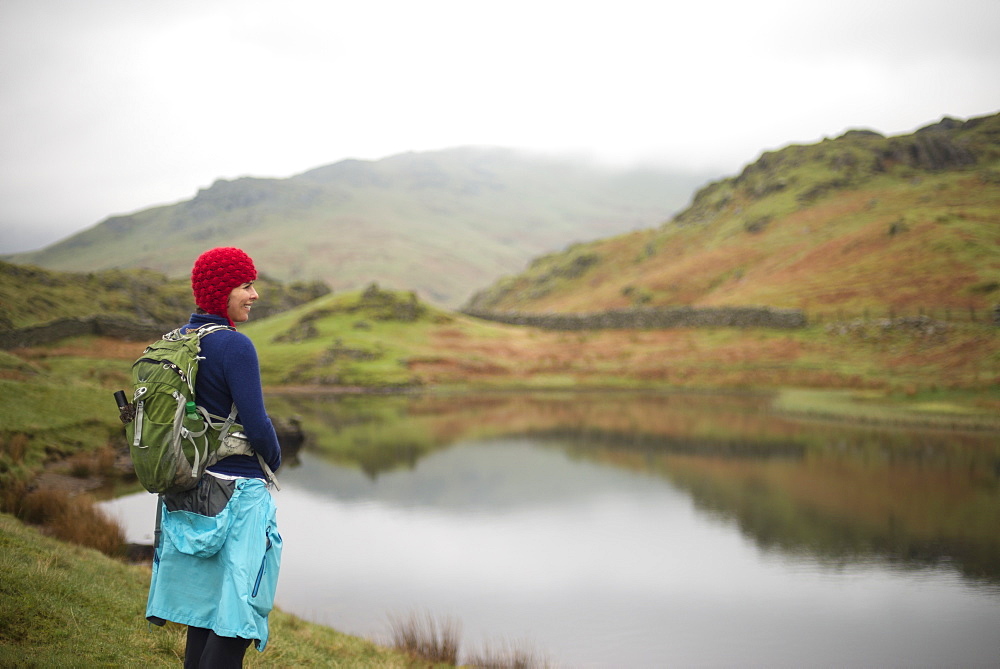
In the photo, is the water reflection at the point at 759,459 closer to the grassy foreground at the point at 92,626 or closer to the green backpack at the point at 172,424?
the grassy foreground at the point at 92,626

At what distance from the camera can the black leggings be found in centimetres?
496

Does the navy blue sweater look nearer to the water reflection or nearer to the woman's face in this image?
the woman's face

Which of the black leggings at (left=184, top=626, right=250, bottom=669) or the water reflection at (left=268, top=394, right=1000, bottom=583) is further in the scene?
the water reflection at (left=268, top=394, right=1000, bottom=583)

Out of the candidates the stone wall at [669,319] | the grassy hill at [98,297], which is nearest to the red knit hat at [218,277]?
the grassy hill at [98,297]

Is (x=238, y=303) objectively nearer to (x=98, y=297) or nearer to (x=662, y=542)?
(x=662, y=542)

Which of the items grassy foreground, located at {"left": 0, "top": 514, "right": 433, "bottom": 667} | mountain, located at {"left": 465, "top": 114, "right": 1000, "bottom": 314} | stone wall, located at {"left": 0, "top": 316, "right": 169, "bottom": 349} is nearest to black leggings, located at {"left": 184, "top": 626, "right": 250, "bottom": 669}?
grassy foreground, located at {"left": 0, "top": 514, "right": 433, "bottom": 667}

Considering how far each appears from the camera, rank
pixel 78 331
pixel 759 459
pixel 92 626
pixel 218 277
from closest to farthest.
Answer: pixel 218 277 → pixel 92 626 → pixel 759 459 → pixel 78 331

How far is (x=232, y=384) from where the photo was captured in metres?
5.02

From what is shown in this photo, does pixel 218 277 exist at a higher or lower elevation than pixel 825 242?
lower

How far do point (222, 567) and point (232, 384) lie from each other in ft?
4.50

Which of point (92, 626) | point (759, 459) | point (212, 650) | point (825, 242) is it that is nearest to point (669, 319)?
point (825, 242)

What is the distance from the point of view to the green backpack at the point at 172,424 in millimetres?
4777

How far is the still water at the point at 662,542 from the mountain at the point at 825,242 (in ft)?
106

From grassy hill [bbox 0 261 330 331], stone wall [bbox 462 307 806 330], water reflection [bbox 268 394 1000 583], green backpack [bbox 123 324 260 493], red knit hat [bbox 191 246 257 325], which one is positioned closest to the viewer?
green backpack [bbox 123 324 260 493]
